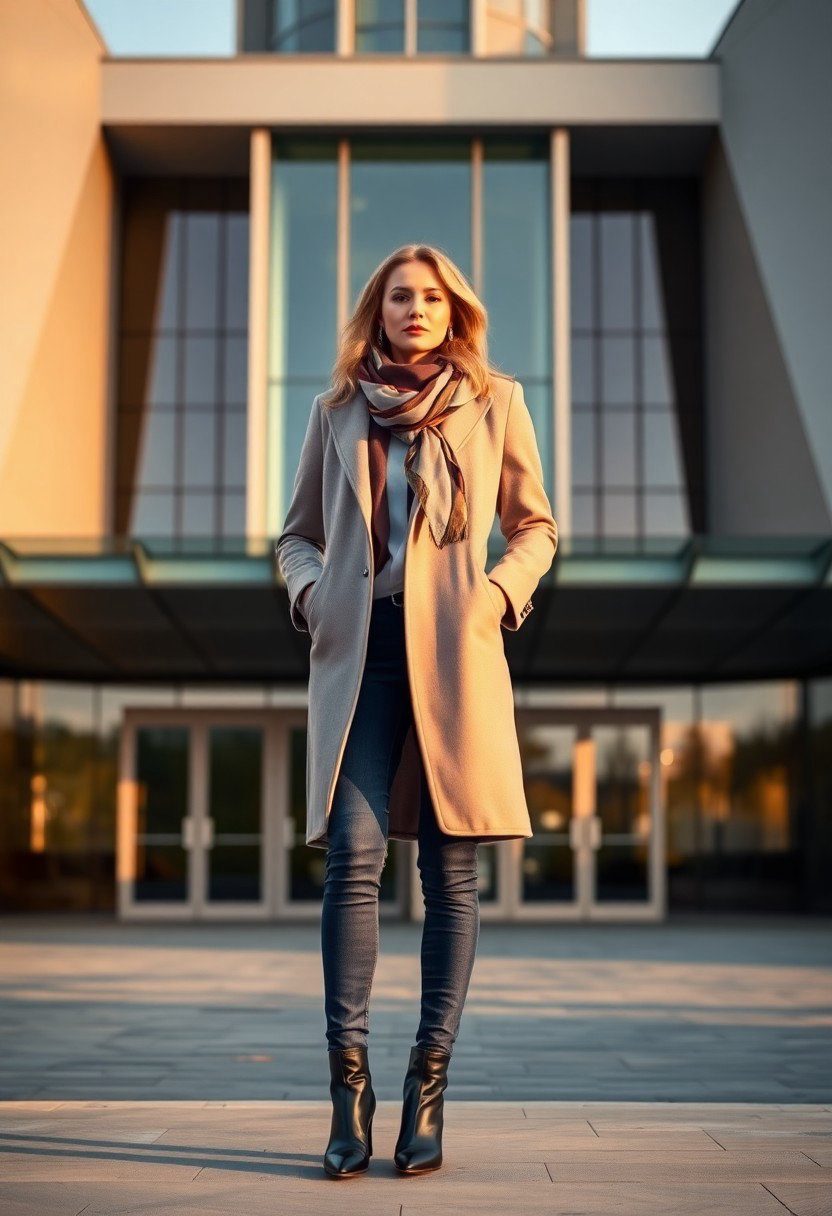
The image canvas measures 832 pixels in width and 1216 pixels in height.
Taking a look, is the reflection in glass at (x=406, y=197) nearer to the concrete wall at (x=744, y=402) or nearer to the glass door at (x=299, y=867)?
the concrete wall at (x=744, y=402)

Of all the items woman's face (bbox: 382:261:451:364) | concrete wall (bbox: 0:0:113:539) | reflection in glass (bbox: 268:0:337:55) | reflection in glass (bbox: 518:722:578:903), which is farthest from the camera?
reflection in glass (bbox: 268:0:337:55)

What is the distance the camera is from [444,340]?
323cm

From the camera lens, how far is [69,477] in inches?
683

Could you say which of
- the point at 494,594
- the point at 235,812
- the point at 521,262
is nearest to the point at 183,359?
the point at 521,262

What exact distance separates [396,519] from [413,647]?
0.32m

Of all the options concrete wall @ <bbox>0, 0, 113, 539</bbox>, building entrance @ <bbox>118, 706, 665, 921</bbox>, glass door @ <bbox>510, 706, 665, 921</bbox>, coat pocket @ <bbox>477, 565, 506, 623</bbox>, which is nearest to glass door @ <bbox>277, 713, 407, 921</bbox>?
building entrance @ <bbox>118, 706, 665, 921</bbox>

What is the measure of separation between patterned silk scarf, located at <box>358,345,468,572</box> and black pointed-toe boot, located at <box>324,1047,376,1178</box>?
1039 mm

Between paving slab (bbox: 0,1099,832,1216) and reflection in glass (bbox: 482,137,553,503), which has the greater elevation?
reflection in glass (bbox: 482,137,553,503)

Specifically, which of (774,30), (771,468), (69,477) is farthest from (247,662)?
(774,30)

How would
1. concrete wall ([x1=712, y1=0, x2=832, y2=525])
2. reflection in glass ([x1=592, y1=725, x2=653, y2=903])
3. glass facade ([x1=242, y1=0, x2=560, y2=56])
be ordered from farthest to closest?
glass facade ([x1=242, y1=0, x2=560, y2=56]) < reflection in glass ([x1=592, y1=725, x2=653, y2=903]) < concrete wall ([x1=712, y1=0, x2=832, y2=525])

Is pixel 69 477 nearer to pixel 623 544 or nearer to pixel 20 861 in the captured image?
pixel 20 861

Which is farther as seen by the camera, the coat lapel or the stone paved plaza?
the coat lapel

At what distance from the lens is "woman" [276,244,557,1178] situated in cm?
283

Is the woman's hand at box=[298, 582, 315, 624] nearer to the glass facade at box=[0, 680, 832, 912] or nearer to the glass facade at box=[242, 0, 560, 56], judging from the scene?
the glass facade at box=[0, 680, 832, 912]
